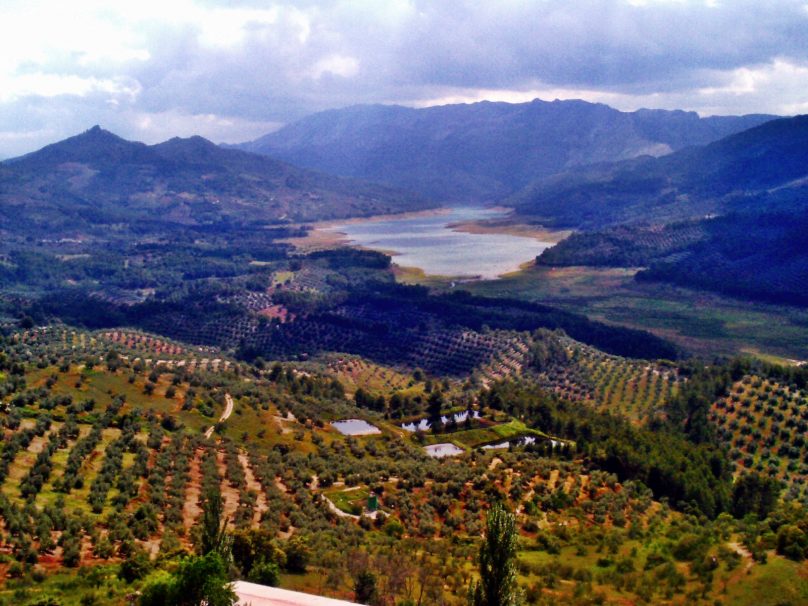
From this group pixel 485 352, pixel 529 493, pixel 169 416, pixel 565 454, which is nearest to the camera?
pixel 529 493

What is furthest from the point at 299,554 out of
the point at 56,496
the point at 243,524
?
the point at 56,496

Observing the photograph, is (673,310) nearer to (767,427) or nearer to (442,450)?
(767,427)

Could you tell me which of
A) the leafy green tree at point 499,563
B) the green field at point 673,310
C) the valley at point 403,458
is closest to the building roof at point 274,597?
the valley at point 403,458

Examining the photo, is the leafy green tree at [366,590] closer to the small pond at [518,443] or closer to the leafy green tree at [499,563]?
the leafy green tree at [499,563]

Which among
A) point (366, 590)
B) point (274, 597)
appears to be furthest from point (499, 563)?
point (274, 597)

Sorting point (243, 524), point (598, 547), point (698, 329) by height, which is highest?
point (243, 524)

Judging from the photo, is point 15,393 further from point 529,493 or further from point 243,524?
point 529,493

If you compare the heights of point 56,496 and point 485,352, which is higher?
point 56,496

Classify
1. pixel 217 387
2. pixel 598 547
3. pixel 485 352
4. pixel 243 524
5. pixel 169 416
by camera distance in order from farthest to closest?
pixel 485 352, pixel 217 387, pixel 169 416, pixel 598 547, pixel 243 524
